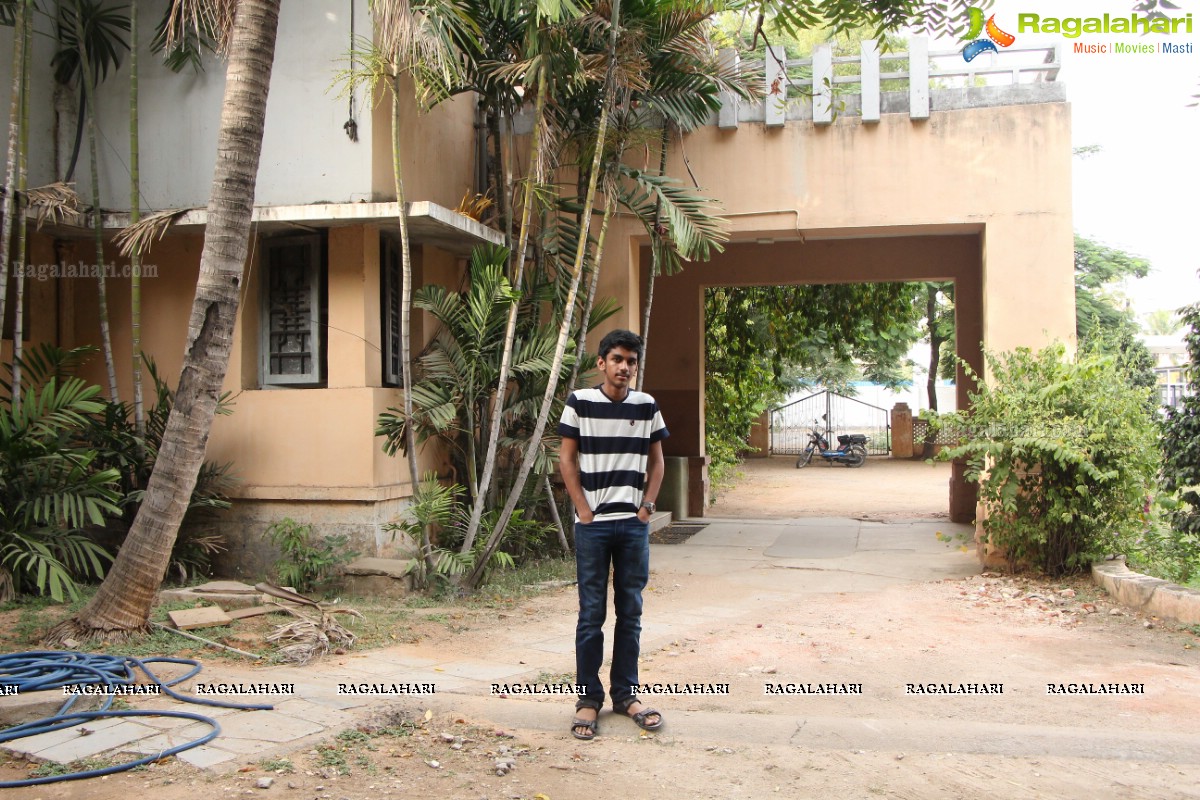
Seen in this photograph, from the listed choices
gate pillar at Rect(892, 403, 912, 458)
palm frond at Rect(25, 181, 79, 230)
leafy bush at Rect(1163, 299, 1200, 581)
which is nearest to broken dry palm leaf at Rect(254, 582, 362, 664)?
palm frond at Rect(25, 181, 79, 230)

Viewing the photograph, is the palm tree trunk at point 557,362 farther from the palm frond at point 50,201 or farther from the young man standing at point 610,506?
the palm frond at point 50,201

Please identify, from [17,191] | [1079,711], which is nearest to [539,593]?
[1079,711]

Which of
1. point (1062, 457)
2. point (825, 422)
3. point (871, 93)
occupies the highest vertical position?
point (871, 93)

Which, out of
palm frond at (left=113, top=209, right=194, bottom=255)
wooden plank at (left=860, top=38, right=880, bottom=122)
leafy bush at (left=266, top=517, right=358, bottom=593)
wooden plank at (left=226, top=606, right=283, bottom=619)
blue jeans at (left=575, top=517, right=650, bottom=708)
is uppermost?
wooden plank at (left=860, top=38, right=880, bottom=122)

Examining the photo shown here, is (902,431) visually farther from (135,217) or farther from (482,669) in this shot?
(482,669)

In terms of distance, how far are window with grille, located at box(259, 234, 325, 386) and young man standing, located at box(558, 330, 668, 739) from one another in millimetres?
4776

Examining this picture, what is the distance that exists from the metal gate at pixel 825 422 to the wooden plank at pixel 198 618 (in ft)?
79.4

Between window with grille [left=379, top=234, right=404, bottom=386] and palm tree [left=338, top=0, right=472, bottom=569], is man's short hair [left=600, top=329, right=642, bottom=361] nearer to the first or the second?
palm tree [left=338, top=0, right=472, bottom=569]

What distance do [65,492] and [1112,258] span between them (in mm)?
22748

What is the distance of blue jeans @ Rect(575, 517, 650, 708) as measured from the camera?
175 inches

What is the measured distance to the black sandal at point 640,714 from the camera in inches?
175

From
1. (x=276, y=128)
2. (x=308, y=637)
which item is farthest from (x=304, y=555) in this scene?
(x=276, y=128)

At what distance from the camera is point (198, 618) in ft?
20.6

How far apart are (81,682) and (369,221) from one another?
4.40 metres
